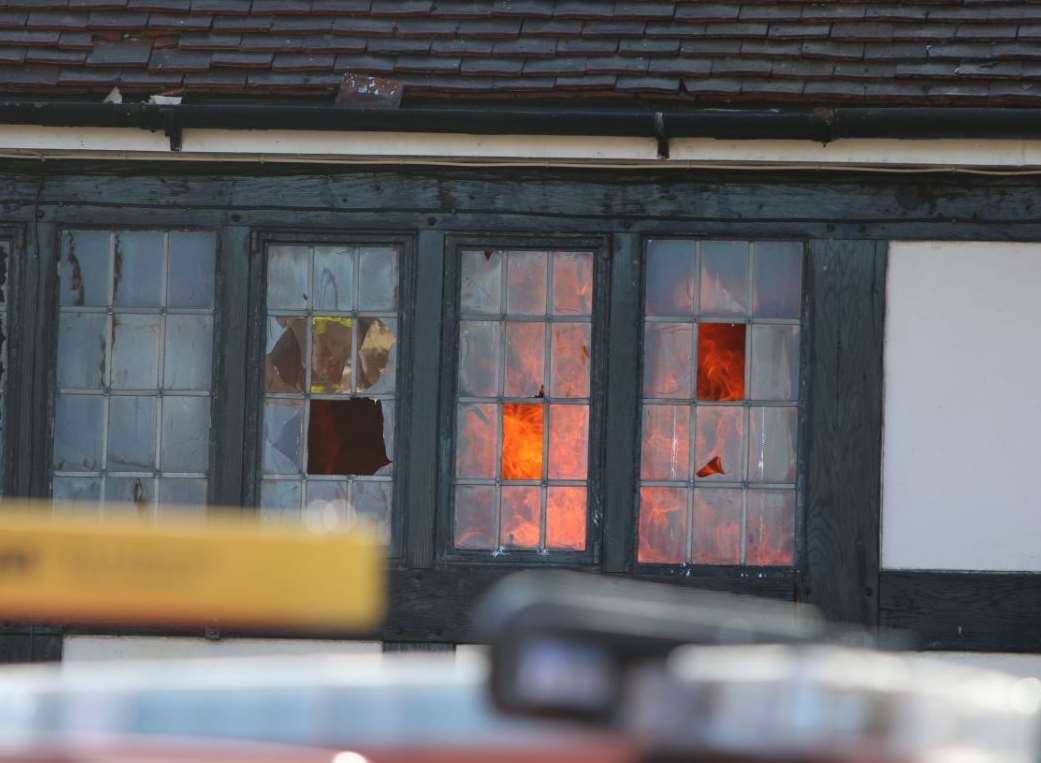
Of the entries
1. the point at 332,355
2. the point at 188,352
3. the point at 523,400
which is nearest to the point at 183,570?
the point at 523,400

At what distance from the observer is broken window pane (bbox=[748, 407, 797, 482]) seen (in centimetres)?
767

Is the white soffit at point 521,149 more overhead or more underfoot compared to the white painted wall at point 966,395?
more overhead

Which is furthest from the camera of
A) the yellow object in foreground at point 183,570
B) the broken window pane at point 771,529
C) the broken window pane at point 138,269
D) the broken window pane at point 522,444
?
the broken window pane at point 138,269

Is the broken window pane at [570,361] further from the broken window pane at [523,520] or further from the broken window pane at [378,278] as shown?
the broken window pane at [378,278]

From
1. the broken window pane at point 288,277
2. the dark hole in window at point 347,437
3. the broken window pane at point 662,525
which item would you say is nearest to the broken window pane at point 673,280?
the broken window pane at point 662,525

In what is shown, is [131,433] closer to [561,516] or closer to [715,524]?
[561,516]

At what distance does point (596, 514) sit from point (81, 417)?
2374 mm

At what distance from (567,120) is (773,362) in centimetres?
143

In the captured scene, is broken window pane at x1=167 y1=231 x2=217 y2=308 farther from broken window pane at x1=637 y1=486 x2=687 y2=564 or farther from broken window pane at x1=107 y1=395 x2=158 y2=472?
broken window pane at x1=637 y1=486 x2=687 y2=564

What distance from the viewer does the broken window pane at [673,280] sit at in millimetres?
7699

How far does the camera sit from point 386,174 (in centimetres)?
772

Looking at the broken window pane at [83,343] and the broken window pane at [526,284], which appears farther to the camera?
the broken window pane at [83,343]

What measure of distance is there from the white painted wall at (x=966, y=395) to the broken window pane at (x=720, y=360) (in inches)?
25.8

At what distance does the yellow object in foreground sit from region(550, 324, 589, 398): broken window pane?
5974mm
